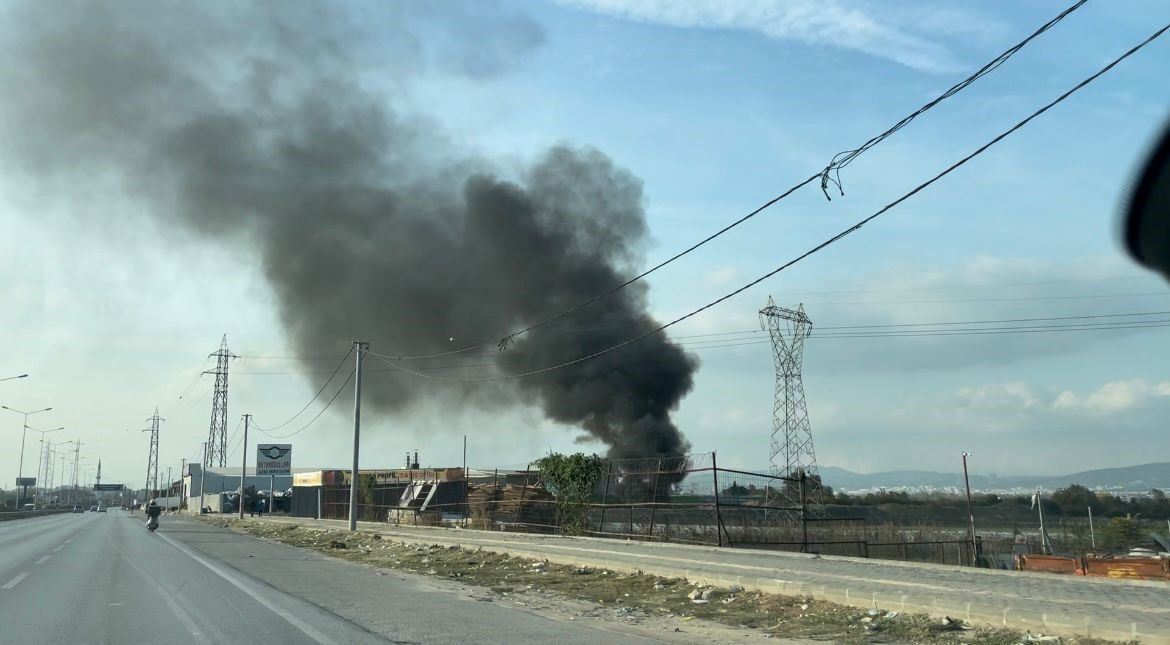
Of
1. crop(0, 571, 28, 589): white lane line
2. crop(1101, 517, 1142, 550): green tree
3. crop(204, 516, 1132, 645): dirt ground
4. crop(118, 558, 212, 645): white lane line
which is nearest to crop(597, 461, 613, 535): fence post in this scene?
crop(204, 516, 1132, 645): dirt ground

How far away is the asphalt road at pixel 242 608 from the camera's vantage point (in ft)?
28.1

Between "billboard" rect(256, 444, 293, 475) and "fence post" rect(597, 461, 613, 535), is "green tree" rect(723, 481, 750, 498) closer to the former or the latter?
"fence post" rect(597, 461, 613, 535)

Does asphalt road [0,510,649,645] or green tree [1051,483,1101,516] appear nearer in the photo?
asphalt road [0,510,649,645]

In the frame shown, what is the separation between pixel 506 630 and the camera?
9211 millimetres

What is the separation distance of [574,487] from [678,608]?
1475 centimetres

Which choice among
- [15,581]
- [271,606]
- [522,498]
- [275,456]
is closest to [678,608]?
[271,606]

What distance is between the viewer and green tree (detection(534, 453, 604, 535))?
25219 mm

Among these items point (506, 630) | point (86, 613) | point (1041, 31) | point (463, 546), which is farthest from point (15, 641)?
point (463, 546)

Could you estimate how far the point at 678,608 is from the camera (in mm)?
11258

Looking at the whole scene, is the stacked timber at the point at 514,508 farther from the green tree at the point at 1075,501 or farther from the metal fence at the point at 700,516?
the green tree at the point at 1075,501

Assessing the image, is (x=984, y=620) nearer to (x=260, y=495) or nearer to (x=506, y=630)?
(x=506, y=630)

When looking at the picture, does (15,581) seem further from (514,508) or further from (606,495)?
(514,508)

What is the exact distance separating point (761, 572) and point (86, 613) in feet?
29.4

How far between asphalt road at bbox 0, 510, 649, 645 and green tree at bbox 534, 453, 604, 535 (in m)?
8.29
